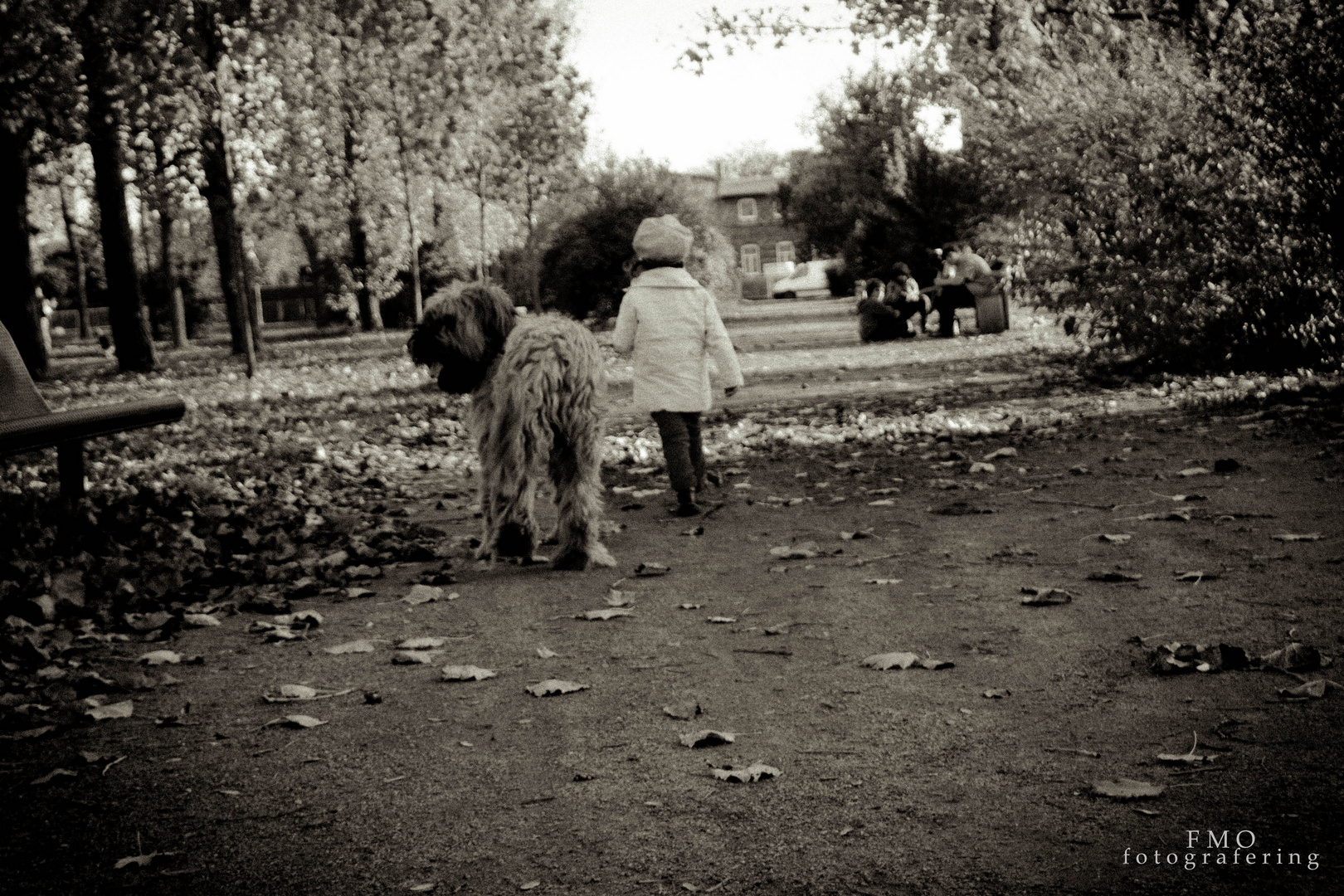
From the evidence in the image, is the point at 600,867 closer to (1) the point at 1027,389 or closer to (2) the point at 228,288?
(1) the point at 1027,389

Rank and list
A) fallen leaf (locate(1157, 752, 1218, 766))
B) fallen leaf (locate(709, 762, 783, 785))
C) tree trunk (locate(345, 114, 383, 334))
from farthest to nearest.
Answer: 1. tree trunk (locate(345, 114, 383, 334))
2. fallen leaf (locate(709, 762, 783, 785))
3. fallen leaf (locate(1157, 752, 1218, 766))

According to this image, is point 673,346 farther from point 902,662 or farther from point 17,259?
point 17,259

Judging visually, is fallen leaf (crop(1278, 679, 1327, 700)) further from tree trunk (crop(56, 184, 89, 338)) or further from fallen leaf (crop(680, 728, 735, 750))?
tree trunk (crop(56, 184, 89, 338))

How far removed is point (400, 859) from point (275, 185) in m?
26.2

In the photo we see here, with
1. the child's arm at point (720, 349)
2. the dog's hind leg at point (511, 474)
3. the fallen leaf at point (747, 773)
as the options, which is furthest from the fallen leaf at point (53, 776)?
the child's arm at point (720, 349)

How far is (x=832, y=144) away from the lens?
192 feet

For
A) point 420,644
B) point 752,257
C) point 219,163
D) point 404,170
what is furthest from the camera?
point 752,257

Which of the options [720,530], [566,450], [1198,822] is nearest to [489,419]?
[566,450]

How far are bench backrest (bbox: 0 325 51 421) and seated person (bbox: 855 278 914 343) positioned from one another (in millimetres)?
20120

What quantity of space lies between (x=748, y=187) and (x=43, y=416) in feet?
331

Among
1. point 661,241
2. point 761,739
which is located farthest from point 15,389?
point 661,241

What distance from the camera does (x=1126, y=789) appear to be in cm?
332

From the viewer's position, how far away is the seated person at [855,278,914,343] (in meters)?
23.8

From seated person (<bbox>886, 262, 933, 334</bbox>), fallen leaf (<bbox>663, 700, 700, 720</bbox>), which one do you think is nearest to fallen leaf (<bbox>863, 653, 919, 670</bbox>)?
fallen leaf (<bbox>663, 700, 700, 720</bbox>)
